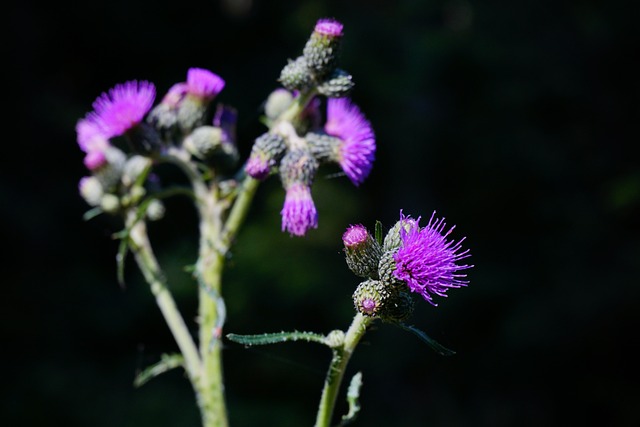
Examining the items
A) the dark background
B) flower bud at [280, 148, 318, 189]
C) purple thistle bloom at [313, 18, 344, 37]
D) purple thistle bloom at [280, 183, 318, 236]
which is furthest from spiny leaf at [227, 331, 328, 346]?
the dark background

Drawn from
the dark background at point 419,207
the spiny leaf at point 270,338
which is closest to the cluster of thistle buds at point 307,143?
the spiny leaf at point 270,338

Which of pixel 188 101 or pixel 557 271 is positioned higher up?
pixel 188 101

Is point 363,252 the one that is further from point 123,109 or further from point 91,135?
point 91,135

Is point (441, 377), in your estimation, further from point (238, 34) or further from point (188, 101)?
point (188, 101)

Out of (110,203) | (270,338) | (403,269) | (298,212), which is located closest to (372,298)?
(403,269)

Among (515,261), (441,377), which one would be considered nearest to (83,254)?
(441,377)

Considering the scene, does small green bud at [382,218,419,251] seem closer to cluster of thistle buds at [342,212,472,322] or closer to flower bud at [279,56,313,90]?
cluster of thistle buds at [342,212,472,322]

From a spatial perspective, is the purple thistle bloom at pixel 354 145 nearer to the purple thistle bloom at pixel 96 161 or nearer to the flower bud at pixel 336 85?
the flower bud at pixel 336 85
